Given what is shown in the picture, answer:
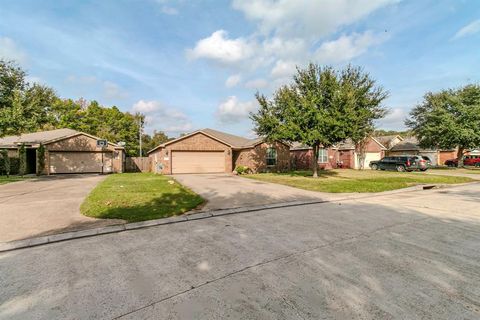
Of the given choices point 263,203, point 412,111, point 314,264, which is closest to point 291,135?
point 263,203

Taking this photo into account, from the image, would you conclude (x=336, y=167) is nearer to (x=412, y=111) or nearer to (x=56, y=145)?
(x=412, y=111)

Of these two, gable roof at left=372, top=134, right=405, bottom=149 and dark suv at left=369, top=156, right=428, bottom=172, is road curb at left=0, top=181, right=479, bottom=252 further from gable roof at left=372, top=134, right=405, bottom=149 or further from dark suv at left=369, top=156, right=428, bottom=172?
gable roof at left=372, top=134, right=405, bottom=149

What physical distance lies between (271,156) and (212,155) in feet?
20.1

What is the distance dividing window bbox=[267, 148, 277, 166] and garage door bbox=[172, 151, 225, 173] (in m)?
4.71

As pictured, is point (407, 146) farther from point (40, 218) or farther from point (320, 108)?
point (40, 218)

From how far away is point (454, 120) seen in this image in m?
26.9

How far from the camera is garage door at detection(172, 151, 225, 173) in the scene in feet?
74.5

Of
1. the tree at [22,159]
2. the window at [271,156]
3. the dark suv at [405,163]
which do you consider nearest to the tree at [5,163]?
the tree at [22,159]

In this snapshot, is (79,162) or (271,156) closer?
(79,162)

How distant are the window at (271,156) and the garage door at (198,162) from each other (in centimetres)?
471

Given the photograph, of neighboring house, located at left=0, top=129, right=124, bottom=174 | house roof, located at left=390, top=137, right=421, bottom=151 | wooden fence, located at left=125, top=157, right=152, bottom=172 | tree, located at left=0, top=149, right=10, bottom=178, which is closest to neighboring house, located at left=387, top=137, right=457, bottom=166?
house roof, located at left=390, top=137, right=421, bottom=151

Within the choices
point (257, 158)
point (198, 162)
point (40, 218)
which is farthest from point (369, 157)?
point (40, 218)

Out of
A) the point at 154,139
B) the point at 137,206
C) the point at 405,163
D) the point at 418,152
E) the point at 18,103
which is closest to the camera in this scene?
A: the point at 137,206

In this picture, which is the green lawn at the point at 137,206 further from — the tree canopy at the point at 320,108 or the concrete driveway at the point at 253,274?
the tree canopy at the point at 320,108
